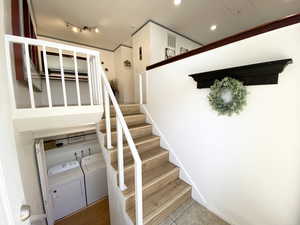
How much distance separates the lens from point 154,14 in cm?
289

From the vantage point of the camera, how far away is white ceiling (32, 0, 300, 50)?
255 cm

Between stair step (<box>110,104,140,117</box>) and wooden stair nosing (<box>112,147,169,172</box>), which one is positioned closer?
wooden stair nosing (<box>112,147,169,172</box>)

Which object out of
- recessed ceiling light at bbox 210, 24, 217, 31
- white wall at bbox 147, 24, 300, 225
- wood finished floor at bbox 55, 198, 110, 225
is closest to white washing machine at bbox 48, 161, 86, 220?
wood finished floor at bbox 55, 198, 110, 225

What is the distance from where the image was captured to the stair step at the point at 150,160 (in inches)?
63.9

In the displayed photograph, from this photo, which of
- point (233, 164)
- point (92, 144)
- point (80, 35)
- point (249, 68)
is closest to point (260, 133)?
point (233, 164)

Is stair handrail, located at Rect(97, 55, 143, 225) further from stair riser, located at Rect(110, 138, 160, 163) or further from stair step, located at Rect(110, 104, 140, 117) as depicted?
stair step, located at Rect(110, 104, 140, 117)

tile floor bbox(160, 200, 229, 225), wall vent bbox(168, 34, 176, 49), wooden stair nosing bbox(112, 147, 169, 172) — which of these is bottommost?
tile floor bbox(160, 200, 229, 225)

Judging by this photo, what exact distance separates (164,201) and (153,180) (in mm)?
259

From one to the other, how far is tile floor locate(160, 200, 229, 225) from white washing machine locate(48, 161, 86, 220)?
2.04 metres

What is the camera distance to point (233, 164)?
4.32ft

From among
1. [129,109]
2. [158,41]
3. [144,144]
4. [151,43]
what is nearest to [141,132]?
[144,144]

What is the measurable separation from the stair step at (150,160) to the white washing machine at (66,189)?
162 cm

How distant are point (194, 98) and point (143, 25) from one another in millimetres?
2767

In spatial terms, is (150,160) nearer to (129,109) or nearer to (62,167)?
(129,109)
